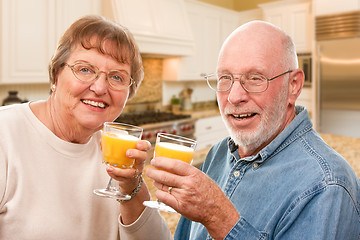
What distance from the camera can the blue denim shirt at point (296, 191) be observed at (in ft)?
2.86

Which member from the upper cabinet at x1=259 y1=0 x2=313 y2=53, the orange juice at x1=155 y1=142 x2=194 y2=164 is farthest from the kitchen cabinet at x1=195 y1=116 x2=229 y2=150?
the orange juice at x1=155 y1=142 x2=194 y2=164

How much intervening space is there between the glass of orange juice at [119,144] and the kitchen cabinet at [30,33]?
2.71m

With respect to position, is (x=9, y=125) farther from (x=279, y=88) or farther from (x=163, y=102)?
(x=163, y=102)

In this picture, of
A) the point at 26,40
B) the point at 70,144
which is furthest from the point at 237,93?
the point at 26,40

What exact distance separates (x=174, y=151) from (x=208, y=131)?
15.4 ft

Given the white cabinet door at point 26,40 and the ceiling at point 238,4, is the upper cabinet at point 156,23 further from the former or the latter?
the ceiling at point 238,4

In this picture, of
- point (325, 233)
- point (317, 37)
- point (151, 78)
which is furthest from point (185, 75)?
point (325, 233)

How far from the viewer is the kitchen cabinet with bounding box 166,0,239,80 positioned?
223 inches

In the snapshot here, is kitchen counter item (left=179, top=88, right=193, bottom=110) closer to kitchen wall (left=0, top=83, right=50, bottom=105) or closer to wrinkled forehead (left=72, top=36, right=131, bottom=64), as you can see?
kitchen wall (left=0, top=83, right=50, bottom=105)

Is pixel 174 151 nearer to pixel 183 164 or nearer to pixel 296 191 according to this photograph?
pixel 183 164

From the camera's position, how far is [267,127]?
1.17 metres

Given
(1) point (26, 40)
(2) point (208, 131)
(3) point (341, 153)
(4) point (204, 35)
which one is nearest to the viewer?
(3) point (341, 153)

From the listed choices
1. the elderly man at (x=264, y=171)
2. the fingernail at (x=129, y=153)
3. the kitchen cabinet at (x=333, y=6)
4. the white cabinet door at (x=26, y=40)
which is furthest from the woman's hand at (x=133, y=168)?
the kitchen cabinet at (x=333, y=6)

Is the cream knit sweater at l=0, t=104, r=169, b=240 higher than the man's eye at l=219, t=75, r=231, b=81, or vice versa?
the man's eye at l=219, t=75, r=231, b=81
